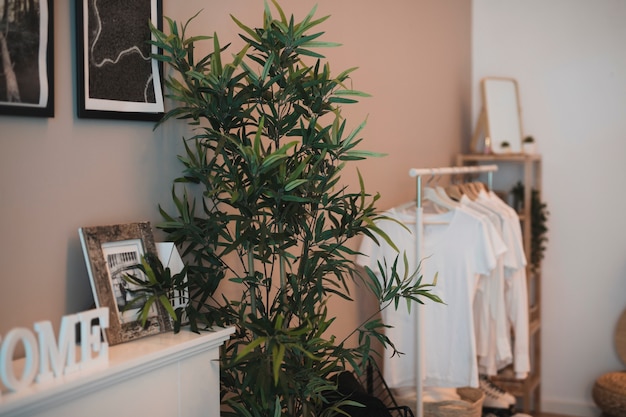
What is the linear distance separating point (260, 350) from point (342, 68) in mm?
1524

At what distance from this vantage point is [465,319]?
10.4 feet

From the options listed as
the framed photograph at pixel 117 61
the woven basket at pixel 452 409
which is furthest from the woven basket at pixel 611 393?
the framed photograph at pixel 117 61

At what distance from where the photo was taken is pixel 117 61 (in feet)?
6.50

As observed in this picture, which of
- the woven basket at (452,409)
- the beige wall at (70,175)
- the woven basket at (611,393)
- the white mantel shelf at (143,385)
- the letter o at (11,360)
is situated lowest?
the woven basket at (611,393)

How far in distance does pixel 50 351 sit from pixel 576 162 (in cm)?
374

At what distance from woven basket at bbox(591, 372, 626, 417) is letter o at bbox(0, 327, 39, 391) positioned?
338 cm

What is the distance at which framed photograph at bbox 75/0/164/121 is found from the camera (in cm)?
188

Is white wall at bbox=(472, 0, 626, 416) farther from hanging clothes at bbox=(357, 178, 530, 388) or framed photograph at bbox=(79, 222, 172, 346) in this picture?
framed photograph at bbox=(79, 222, 172, 346)

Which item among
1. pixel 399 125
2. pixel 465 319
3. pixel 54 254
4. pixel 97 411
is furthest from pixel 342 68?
pixel 97 411

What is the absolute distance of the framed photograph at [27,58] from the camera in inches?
65.8

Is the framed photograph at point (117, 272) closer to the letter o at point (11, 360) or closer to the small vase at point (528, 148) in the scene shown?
the letter o at point (11, 360)

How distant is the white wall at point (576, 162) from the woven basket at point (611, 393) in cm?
36

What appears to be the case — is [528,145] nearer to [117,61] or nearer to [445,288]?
[445,288]

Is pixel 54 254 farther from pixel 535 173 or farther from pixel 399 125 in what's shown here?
pixel 535 173
